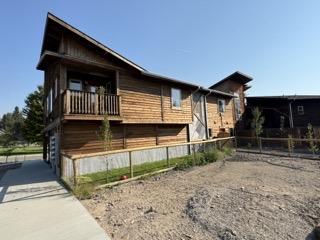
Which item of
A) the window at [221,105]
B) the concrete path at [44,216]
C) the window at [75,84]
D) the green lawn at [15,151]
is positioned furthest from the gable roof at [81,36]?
the green lawn at [15,151]

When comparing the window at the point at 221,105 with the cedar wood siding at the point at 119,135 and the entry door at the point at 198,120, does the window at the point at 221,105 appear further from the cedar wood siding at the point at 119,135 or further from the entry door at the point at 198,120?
the cedar wood siding at the point at 119,135

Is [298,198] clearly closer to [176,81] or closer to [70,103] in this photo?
[70,103]

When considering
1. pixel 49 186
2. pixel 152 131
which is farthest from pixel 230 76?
pixel 49 186

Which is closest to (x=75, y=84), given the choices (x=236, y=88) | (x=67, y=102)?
(x=67, y=102)

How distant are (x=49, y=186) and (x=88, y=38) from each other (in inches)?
285

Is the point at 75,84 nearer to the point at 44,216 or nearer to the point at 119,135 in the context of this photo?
the point at 119,135

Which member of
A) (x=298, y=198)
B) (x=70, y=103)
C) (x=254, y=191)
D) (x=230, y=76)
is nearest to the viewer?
(x=298, y=198)

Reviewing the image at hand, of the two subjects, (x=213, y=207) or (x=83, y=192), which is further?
(x=83, y=192)

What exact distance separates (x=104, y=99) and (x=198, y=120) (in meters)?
9.39

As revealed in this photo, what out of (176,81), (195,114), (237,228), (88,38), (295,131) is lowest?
(237,228)

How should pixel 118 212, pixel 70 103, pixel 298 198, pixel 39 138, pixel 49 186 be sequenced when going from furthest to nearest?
1. pixel 39 138
2. pixel 70 103
3. pixel 49 186
4. pixel 298 198
5. pixel 118 212

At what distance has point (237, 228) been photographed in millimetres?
4352

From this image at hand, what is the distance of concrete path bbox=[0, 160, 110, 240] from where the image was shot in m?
4.33

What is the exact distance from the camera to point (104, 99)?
11.2m
